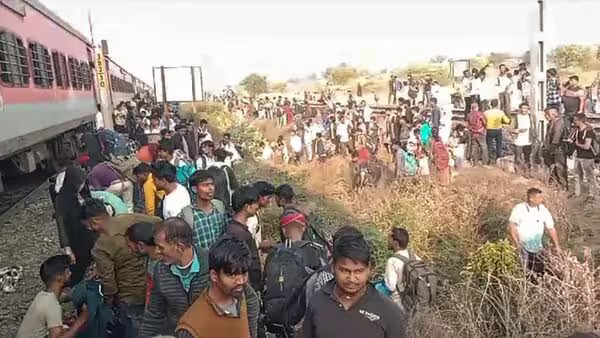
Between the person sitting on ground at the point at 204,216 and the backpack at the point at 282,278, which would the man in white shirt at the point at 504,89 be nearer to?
the person sitting on ground at the point at 204,216

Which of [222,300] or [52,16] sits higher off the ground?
[52,16]

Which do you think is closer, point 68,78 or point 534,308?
point 534,308

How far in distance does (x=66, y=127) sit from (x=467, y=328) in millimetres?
10248

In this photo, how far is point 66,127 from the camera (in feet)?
44.7

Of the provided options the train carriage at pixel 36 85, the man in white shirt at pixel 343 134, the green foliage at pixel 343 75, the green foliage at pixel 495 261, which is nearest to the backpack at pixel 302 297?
the green foliage at pixel 495 261

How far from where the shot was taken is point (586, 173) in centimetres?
1000

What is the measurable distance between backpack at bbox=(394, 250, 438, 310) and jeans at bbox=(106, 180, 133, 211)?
2.46 metres

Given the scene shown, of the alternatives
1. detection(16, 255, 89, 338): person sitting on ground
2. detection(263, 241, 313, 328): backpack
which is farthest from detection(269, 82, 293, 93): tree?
detection(263, 241, 313, 328): backpack

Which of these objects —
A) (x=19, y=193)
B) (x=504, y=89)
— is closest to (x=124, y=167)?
(x=19, y=193)

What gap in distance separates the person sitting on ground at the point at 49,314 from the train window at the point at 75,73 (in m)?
11.5

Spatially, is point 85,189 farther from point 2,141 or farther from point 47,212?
point 47,212

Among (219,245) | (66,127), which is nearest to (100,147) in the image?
(66,127)

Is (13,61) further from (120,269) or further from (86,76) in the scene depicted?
(86,76)

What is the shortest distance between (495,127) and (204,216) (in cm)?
940
